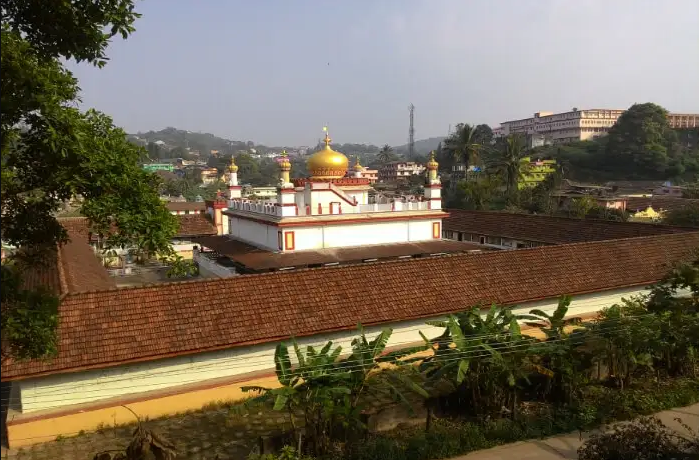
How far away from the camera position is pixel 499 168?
5128 cm

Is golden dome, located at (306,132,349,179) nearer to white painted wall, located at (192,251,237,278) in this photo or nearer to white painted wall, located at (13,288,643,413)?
white painted wall, located at (192,251,237,278)

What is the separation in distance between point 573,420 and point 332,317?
17.7 ft

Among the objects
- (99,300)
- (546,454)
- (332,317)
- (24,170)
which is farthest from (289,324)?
(24,170)

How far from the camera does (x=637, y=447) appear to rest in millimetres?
8891

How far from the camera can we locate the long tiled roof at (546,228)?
76.4 feet

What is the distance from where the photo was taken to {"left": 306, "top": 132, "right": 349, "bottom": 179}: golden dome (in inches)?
1025

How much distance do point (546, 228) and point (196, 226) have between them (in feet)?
71.0

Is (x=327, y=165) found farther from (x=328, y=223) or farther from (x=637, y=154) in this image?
(x=637, y=154)

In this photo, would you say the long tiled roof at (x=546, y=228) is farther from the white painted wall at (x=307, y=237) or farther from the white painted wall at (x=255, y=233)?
the white painted wall at (x=255, y=233)

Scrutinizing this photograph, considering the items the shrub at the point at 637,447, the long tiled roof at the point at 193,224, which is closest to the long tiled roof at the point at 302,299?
the shrub at the point at 637,447

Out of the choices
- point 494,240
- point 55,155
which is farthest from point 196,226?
point 55,155

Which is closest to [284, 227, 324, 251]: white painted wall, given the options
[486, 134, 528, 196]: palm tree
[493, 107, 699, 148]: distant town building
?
[486, 134, 528, 196]: palm tree

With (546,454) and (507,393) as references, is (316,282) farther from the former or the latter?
(546,454)

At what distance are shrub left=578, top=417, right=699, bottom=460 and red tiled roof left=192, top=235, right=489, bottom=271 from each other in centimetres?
1328
